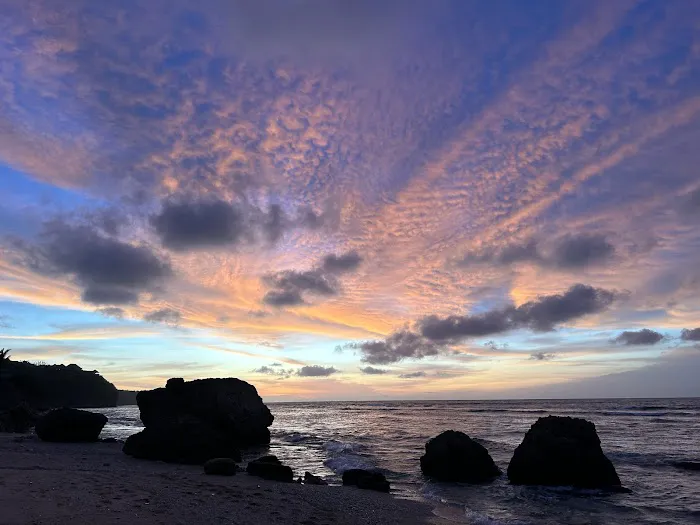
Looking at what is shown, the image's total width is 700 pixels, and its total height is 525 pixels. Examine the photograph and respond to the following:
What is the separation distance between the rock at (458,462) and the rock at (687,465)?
12.4m

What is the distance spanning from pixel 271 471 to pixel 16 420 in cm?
4557

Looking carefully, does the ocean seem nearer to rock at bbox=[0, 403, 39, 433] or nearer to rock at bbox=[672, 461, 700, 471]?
rock at bbox=[672, 461, 700, 471]

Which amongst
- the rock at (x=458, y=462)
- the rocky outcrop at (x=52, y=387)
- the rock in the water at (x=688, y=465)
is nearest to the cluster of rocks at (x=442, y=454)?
the rock at (x=458, y=462)

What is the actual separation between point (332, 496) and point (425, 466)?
9723mm

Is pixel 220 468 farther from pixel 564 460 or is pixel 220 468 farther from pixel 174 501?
pixel 564 460

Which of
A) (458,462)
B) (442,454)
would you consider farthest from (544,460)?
(442,454)

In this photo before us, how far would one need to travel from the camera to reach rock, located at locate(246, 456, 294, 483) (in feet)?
71.1

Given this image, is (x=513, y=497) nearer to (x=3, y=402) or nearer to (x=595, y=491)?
(x=595, y=491)

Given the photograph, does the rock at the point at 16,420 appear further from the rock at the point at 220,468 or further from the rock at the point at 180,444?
the rock at the point at 220,468

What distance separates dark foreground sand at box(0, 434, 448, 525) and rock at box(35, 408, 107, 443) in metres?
14.8

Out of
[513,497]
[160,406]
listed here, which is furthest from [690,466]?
[160,406]

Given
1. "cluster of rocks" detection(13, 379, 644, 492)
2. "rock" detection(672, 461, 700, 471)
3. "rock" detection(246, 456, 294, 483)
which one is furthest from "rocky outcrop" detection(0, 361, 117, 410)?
"rock" detection(672, 461, 700, 471)

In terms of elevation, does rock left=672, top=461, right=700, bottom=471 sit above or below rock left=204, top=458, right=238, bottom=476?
below

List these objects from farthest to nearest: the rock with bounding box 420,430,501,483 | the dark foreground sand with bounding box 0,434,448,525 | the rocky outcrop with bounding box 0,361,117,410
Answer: the rocky outcrop with bounding box 0,361,117,410, the rock with bounding box 420,430,501,483, the dark foreground sand with bounding box 0,434,448,525
